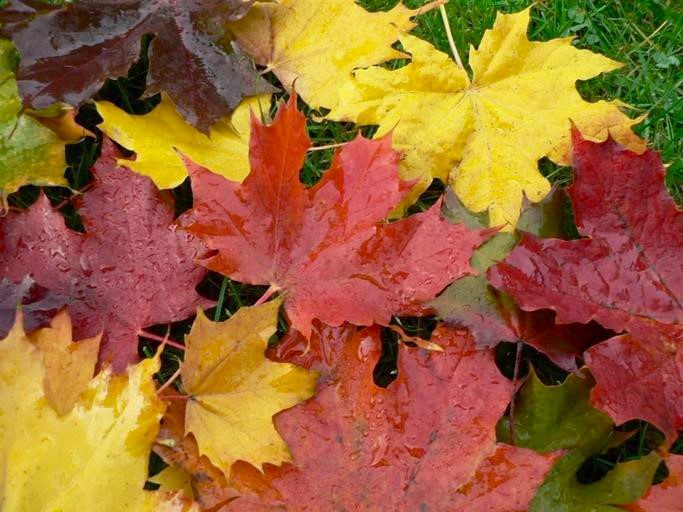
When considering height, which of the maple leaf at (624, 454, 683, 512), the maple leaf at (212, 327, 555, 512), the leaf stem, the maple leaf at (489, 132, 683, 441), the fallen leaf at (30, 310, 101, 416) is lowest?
the maple leaf at (624, 454, 683, 512)

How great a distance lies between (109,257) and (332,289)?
1.10 ft

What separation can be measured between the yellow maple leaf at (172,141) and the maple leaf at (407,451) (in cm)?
40

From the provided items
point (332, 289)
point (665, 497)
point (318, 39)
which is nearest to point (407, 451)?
point (332, 289)

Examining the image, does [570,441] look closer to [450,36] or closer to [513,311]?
[513,311]

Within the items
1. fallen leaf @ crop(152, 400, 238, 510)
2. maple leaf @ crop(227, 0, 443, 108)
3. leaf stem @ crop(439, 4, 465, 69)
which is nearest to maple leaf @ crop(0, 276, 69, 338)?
fallen leaf @ crop(152, 400, 238, 510)

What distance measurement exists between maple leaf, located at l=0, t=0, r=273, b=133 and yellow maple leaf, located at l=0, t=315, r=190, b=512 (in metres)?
0.39

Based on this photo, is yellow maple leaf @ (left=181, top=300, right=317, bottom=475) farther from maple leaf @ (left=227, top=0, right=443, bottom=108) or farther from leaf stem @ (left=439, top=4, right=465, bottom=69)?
leaf stem @ (left=439, top=4, right=465, bottom=69)

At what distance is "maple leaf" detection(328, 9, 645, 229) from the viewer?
1216 millimetres

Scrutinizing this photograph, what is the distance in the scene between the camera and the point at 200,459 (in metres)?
1.06

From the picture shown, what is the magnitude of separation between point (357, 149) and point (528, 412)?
1.44 feet

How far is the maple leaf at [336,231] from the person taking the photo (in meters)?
1.05

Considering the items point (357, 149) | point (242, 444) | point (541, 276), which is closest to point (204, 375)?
point (242, 444)

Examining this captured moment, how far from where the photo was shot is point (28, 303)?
112cm

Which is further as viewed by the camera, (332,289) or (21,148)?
(21,148)
